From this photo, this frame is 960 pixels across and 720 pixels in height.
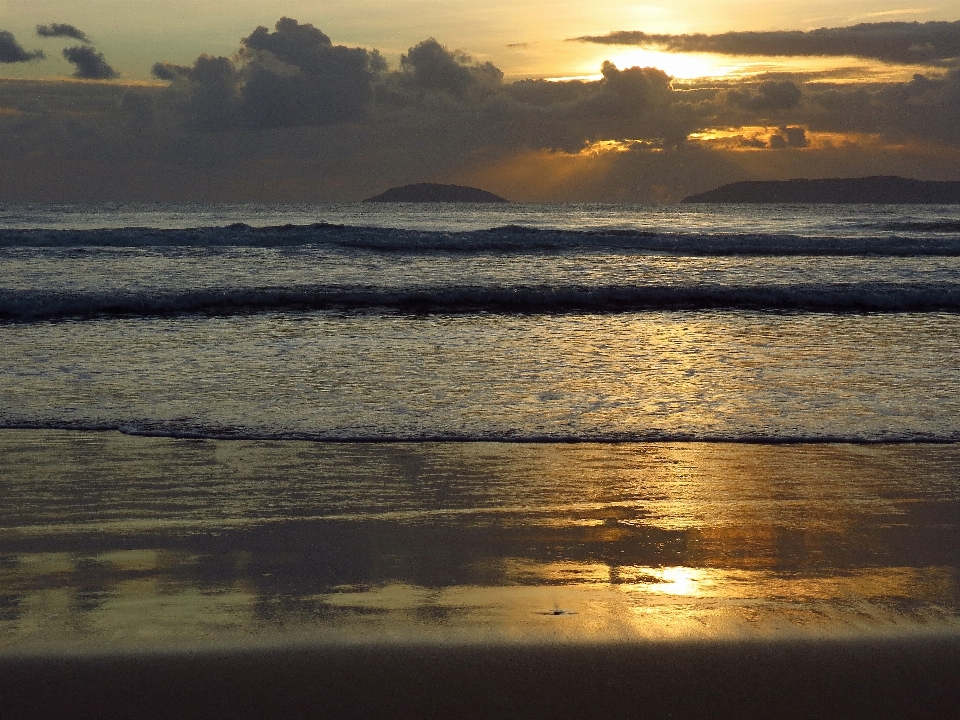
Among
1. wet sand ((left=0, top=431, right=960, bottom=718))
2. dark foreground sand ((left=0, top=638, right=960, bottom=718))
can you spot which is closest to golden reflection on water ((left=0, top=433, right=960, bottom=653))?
wet sand ((left=0, top=431, right=960, bottom=718))

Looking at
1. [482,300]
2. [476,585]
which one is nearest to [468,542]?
[476,585]

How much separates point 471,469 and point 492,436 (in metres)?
0.86

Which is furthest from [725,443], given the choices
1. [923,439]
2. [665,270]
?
[665,270]

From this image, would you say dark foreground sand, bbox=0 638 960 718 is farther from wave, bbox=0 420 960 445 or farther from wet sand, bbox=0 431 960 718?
wave, bbox=0 420 960 445

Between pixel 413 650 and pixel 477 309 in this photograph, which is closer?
pixel 413 650

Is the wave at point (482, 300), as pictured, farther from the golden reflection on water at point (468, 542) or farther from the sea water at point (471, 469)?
the golden reflection on water at point (468, 542)

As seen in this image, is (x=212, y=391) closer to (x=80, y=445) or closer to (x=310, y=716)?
(x=80, y=445)

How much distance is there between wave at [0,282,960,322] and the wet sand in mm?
8635

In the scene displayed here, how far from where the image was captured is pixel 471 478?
5488mm

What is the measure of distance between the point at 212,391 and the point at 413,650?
17.0 ft

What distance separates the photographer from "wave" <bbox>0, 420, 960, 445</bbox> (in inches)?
253

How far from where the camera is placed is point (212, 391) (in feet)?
25.9

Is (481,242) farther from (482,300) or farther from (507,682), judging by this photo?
(507,682)

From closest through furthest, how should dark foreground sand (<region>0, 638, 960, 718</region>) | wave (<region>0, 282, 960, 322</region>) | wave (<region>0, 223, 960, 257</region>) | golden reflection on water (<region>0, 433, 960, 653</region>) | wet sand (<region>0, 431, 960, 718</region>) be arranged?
dark foreground sand (<region>0, 638, 960, 718</region>)
wet sand (<region>0, 431, 960, 718</region>)
golden reflection on water (<region>0, 433, 960, 653</region>)
wave (<region>0, 282, 960, 322</region>)
wave (<region>0, 223, 960, 257</region>)
